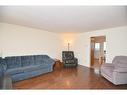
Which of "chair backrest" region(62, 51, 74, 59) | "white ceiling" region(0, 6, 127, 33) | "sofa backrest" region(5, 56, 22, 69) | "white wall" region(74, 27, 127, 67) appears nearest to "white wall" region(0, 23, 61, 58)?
"sofa backrest" region(5, 56, 22, 69)

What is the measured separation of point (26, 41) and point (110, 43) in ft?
12.8

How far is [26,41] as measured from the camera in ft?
18.7

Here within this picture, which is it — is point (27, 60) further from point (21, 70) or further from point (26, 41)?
point (21, 70)

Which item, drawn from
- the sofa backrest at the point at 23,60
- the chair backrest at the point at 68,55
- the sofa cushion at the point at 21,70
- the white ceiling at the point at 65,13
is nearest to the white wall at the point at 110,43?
the chair backrest at the point at 68,55

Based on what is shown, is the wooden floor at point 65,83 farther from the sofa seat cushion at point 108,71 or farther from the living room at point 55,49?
the sofa seat cushion at point 108,71

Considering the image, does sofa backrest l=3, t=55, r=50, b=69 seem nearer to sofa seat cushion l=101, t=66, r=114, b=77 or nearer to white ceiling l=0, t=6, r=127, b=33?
white ceiling l=0, t=6, r=127, b=33

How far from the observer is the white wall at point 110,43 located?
16.7ft

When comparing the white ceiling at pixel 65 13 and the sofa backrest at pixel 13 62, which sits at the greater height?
the white ceiling at pixel 65 13

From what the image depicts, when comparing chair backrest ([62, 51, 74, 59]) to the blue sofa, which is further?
chair backrest ([62, 51, 74, 59])

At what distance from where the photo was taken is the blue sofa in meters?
4.22

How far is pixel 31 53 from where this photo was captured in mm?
6016

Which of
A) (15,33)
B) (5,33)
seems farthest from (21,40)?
(5,33)
